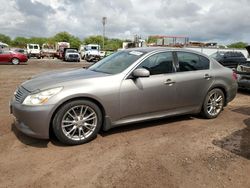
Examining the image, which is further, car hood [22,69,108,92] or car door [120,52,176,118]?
car door [120,52,176,118]

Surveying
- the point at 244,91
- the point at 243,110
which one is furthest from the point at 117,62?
the point at 244,91

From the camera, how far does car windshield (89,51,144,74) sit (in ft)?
15.6

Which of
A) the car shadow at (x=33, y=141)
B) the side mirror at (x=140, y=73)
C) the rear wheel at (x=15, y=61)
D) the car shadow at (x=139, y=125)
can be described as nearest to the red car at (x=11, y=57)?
the rear wheel at (x=15, y=61)

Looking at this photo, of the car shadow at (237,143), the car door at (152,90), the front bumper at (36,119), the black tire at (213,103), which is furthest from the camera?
the black tire at (213,103)

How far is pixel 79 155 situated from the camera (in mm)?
3859

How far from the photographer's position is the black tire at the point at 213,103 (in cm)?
565

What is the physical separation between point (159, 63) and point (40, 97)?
7.41 feet

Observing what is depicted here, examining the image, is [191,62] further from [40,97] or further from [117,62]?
[40,97]

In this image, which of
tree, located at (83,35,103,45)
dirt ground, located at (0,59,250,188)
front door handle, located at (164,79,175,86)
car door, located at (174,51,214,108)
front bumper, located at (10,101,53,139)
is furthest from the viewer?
tree, located at (83,35,103,45)

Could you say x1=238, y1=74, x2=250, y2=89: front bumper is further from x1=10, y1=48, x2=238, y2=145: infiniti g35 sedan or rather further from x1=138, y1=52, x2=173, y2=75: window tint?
x1=138, y1=52, x2=173, y2=75: window tint

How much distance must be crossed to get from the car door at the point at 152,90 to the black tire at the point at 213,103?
96cm

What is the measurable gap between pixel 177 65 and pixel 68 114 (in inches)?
92.0

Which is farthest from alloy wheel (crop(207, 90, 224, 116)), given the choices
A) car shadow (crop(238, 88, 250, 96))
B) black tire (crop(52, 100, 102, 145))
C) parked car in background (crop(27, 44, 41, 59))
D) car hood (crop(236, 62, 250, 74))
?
parked car in background (crop(27, 44, 41, 59))

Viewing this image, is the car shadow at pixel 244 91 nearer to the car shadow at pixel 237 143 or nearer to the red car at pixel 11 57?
the car shadow at pixel 237 143
